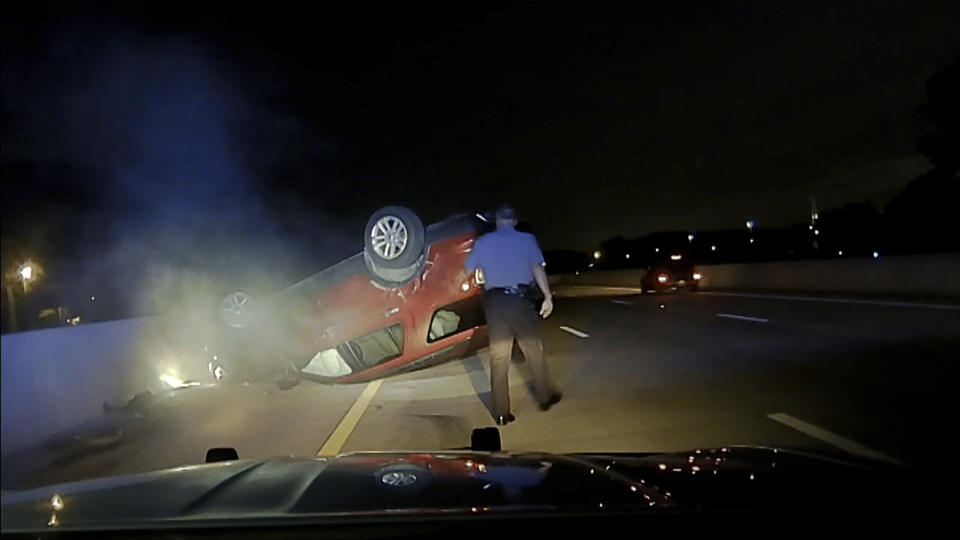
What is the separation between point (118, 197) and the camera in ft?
57.2

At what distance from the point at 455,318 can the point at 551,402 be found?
138 cm

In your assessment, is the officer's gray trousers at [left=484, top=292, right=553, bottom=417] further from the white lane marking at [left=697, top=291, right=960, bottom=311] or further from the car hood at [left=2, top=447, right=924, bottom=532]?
the white lane marking at [left=697, top=291, right=960, bottom=311]

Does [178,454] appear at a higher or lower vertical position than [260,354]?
lower

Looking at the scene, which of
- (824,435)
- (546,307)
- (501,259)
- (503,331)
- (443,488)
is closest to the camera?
(443,488)

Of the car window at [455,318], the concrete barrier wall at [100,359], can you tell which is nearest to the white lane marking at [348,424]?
the car window at [455,318]

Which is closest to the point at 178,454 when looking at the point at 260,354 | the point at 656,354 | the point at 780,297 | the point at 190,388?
the point at 260,354

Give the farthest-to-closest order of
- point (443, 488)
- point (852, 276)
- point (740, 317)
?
point (852, 276) < point (740, 317) < point (443, 488)

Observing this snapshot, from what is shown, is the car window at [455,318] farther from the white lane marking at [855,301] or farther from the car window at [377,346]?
the white lane marking at [855,301]

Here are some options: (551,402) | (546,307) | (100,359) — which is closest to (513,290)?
(546,307)

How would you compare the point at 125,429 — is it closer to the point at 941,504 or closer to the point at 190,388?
the point at 190,388

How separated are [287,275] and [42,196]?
299 inches

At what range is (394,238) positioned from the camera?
408 inches

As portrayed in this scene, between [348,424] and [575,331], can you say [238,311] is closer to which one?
[348,424]

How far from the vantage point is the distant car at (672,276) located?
1602 inches
